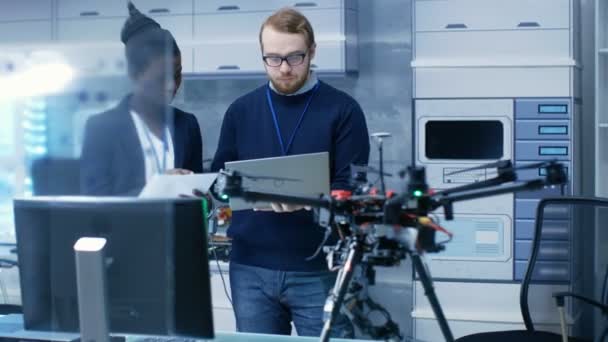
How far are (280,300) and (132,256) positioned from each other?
36.7 inches

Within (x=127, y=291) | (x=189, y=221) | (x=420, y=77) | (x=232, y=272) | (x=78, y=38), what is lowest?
(x=232, y=272)

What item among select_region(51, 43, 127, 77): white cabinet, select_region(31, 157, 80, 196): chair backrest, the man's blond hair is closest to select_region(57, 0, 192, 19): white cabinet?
select_region(51, 43, 127, 77): white cabinet

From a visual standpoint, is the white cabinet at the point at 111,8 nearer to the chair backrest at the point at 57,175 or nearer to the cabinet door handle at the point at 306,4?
the cabinet door handle at the point at 306,4

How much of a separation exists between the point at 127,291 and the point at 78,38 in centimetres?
330

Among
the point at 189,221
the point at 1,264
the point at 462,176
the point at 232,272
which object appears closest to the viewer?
the point at 189,221

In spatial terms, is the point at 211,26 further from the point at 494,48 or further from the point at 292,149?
the point at 292,149

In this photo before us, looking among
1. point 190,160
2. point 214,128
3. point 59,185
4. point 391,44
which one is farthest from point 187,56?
point 59,185

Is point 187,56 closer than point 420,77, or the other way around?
point 420,77

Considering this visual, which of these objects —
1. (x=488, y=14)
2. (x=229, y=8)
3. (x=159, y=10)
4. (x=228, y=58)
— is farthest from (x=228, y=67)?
(x=488, y=14)

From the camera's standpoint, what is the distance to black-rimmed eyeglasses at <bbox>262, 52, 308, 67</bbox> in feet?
7.73

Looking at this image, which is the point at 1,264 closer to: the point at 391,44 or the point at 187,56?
the point at 187,56

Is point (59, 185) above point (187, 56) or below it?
below

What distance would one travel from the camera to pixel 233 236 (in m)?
2.46

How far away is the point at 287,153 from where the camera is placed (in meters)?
2.42
